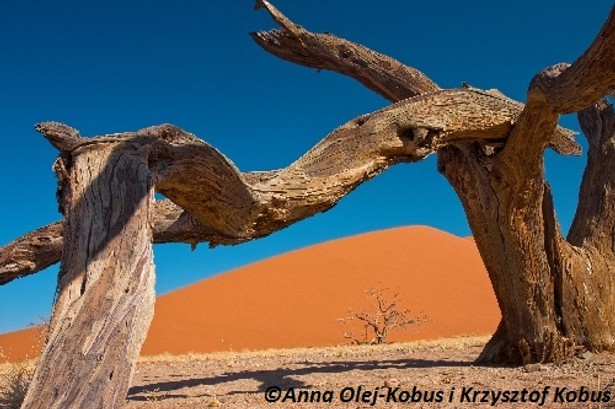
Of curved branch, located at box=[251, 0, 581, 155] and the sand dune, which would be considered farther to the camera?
the sand dune

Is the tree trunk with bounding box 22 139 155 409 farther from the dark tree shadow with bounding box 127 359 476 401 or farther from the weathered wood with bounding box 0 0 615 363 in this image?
the dark tree shadow with bounding box 127 359 476 401

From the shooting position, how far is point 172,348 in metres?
32.9

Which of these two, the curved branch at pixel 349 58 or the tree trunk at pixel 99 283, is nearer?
the tree trunk at pixel 99 283

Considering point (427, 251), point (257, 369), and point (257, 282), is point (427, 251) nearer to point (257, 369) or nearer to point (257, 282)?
point (257, 282)

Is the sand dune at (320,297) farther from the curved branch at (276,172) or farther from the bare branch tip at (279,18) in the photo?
the curved branch at (276,172)

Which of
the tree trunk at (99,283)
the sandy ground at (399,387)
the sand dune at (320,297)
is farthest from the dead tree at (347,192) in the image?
the sand dune at (320,297)

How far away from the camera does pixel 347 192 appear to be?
5309 millimetres

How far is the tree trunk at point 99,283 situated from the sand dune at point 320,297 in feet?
91.9

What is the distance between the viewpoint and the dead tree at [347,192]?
2.95 meters

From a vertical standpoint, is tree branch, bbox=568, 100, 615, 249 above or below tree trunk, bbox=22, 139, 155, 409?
above

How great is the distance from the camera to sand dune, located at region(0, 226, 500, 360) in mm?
34969

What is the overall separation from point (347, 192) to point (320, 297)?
37286 mm

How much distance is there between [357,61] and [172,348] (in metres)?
28.1

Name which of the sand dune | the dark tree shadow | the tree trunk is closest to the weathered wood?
the tree trunk
